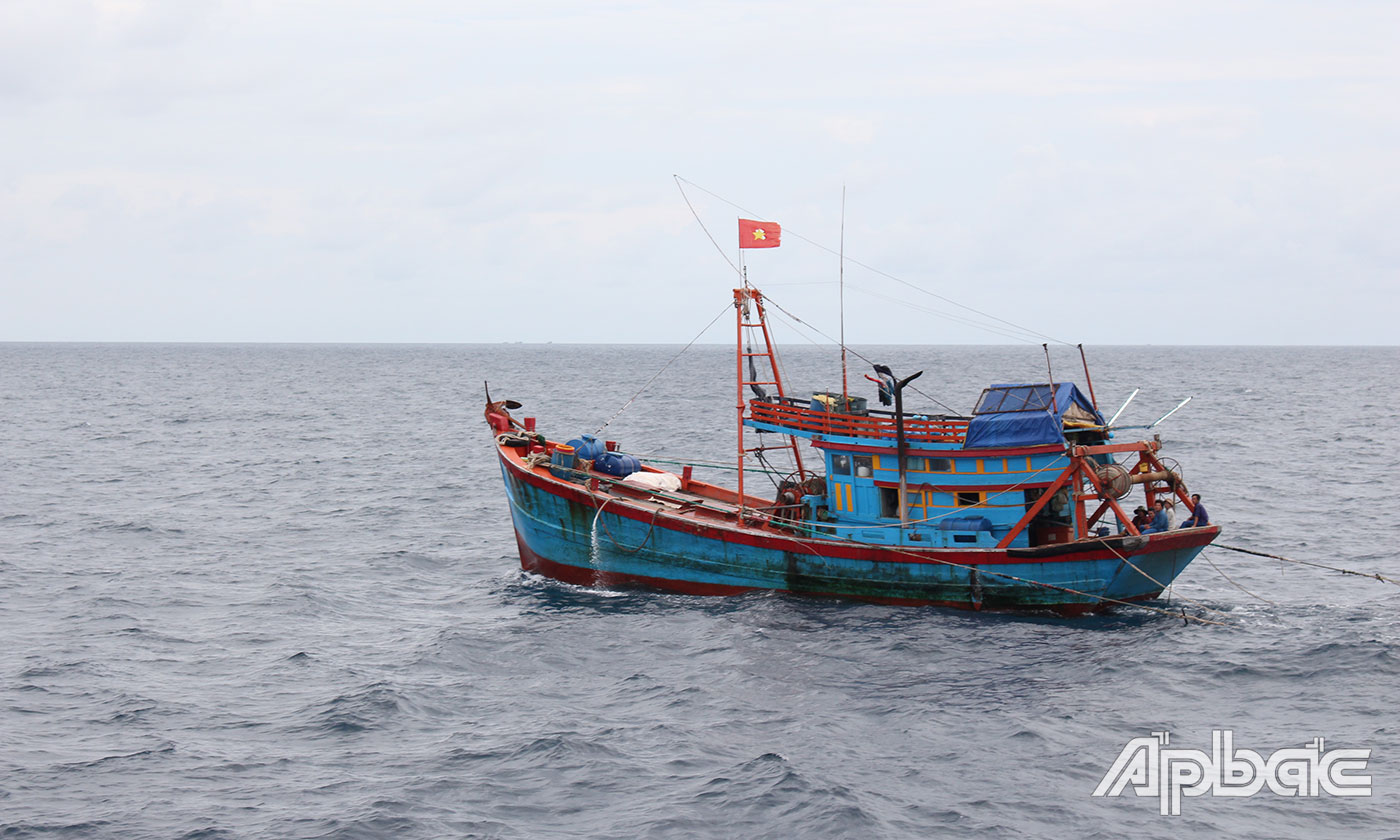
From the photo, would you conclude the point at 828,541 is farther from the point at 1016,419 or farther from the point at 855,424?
the point at 1016,419

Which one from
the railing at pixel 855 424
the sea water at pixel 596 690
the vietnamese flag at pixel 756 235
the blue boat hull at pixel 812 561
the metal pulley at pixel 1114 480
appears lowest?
the sea water at pixel 596 690

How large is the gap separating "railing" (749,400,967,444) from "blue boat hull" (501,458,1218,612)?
2.72 metres

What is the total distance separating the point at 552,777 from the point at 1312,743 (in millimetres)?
13137

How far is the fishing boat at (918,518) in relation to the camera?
27.2 m

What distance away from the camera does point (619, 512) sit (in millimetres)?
30672

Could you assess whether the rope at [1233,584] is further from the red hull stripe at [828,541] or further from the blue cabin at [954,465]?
the blue cabin at [954,465]

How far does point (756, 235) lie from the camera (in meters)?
29.7

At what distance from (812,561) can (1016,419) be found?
604 centimetres

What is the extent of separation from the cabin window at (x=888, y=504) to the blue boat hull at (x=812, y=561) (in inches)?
41.7

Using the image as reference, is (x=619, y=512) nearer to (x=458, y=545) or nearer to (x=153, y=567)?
(x=458, y=545)

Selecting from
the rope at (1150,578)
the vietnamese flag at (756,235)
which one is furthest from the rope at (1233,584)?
the vietnamese flag at (756,235)

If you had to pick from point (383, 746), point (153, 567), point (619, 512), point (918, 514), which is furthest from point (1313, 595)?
point (153, 567)

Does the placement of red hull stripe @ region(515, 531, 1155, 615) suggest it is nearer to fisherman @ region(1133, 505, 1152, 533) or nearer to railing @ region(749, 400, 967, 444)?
fisherman @ region(1133, 505, 1152, 533)

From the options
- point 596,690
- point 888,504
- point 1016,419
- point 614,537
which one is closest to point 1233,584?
point 1016,419
